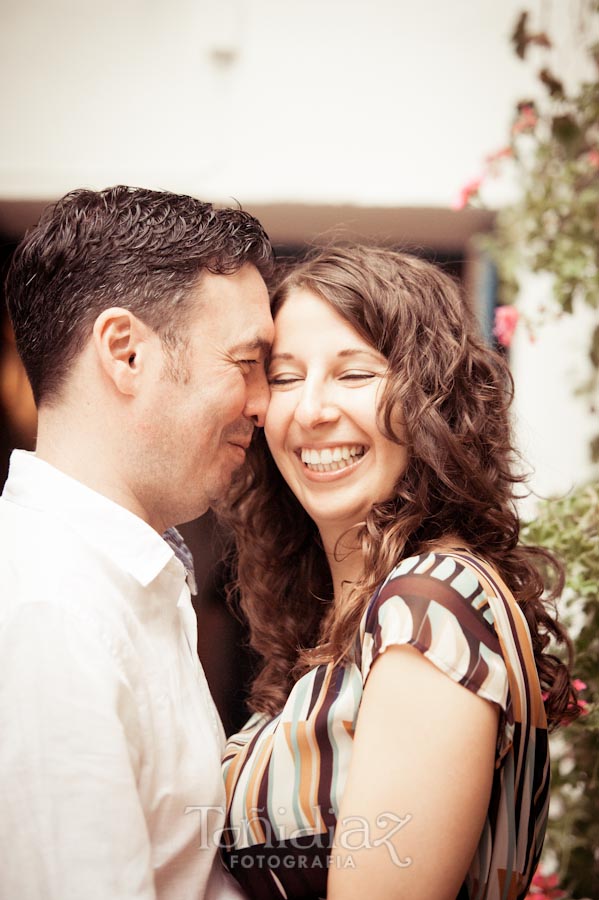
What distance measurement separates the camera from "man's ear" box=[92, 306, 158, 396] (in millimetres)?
1362

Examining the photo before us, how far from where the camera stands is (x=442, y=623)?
3.86 feet

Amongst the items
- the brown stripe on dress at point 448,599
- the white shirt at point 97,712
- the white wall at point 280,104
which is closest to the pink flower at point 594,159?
the white wall at point 280,104

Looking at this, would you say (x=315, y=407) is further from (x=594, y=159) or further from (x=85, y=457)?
(x=594, y=159)

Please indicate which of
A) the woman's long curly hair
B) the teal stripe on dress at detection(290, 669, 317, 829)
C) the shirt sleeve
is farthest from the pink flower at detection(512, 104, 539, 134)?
the shirt sleeve

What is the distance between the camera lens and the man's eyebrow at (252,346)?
1.48m

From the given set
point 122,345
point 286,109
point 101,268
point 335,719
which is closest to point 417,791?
point 335,719

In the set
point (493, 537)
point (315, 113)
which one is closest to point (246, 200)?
point (315, 113)

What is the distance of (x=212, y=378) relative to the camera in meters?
1.45

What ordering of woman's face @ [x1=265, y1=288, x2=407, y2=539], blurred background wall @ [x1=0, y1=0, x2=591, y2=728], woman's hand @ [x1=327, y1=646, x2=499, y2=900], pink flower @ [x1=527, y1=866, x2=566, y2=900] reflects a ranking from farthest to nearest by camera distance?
blurred background wall @ [x1=0, y1=0, x2=591, y2=728] → pink flower @ [x1=527, y1=866, x2=566, y2=900] → woman's face @ [x1=265, y1=288, x2=407, y2=539] → woman's hand @ [x1=327, y1=646, x2=499, y2=900]

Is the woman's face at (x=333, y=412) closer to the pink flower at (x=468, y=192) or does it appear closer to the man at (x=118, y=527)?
the man at (x=118, y=527)

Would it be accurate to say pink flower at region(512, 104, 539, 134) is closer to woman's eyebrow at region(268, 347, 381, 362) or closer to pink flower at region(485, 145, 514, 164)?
pink flower at region(485, 145, 514, 164)

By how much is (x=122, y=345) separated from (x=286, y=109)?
1.62 meters

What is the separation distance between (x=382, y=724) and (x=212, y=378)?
63cm

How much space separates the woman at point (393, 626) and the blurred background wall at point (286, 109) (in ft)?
3.72
